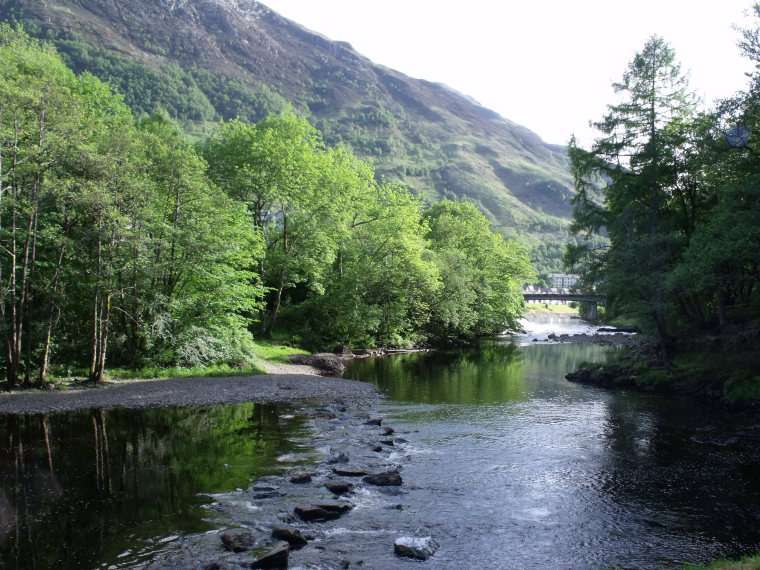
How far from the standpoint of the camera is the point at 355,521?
41.8 ft

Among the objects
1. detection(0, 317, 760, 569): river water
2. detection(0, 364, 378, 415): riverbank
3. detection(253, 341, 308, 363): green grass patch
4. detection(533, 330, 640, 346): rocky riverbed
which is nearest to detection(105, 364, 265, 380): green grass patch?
detection(0, 364, 378, 415): riverbank

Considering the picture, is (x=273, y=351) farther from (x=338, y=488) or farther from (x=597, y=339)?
(x=597, y=339)

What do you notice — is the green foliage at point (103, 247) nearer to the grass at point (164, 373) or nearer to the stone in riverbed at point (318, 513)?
the grass at point (164, 373)

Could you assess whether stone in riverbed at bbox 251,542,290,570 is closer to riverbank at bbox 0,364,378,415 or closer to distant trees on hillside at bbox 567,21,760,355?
riverbank at bbox 0,364,378,415

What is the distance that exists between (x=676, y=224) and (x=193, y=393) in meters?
31.4

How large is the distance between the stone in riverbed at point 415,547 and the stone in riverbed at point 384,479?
134 inches

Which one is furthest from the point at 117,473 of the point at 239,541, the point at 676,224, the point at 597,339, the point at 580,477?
the point at 597,339

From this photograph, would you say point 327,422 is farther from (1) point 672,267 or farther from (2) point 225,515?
(1) point 672,267

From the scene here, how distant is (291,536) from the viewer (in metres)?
11.4

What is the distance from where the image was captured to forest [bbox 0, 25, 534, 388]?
24.8 metres

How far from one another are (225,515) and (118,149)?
65.8 ft

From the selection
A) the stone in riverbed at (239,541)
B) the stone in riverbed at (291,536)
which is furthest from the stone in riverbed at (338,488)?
the stone in riverbed at (239,541)

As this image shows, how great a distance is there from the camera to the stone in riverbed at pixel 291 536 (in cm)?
1134

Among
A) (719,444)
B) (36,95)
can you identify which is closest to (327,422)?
(719,444)
